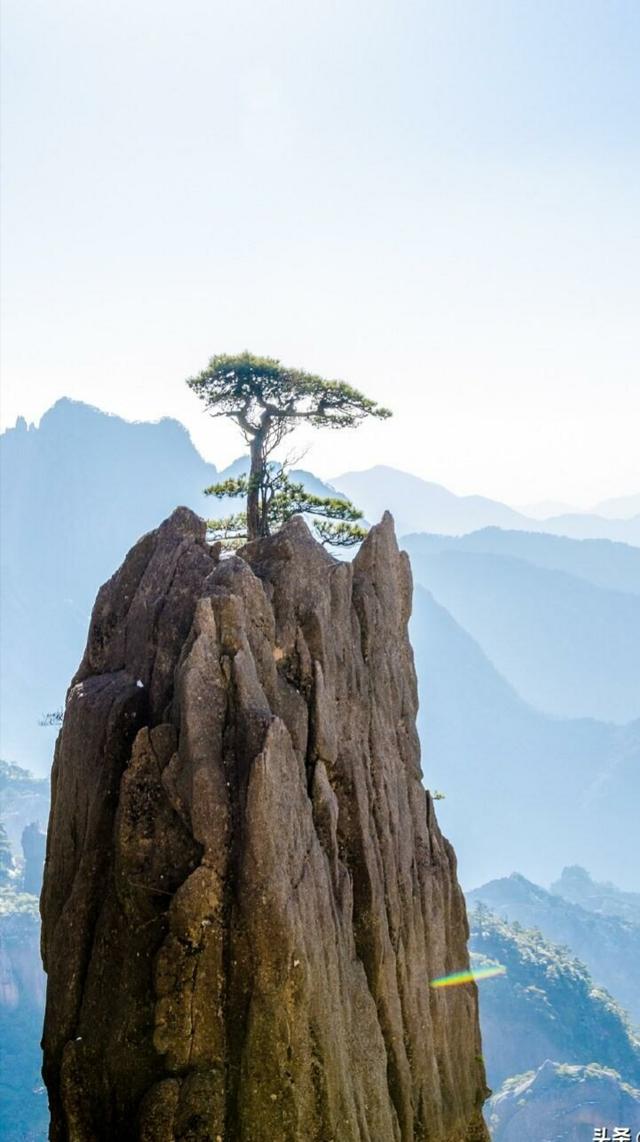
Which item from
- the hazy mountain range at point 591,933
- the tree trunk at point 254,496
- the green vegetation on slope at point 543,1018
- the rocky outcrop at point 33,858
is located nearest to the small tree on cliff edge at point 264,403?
the tree trunk at point 254,496

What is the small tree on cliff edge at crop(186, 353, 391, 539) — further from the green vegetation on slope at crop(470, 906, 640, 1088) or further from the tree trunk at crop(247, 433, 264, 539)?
the green vegetation on slope at crop(470, 906, 640, 1088)

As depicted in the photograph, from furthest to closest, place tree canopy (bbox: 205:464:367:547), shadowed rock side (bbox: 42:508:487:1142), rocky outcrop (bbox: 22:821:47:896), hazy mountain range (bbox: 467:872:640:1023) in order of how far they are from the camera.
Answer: hazy mountain range (bbox: 467:872:640:1023), rocky outcrop (bbox: 22:821:47:896), tree canopy (bbox: 205:464:367:547), shadowed rock side (bbox: 42:508:487:1142)

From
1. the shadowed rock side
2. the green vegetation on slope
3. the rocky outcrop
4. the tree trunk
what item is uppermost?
the tree trunk

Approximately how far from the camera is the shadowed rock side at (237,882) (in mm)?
17719

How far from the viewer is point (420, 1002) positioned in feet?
76.0

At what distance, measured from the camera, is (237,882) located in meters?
18.2

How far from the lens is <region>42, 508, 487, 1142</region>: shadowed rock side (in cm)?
1772

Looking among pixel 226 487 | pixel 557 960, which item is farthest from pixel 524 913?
pixel 226 487

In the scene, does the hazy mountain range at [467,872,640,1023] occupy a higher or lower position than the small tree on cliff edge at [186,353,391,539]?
lower

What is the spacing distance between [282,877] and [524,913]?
17420cm

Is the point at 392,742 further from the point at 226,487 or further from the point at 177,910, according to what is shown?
the point at 226,487

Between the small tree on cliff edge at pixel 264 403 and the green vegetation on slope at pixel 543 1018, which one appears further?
the green vegetation on slope at pixel 543 1018

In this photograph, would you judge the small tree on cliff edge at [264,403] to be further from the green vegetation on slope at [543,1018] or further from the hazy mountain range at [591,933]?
the hazy mountain range at [591,933]

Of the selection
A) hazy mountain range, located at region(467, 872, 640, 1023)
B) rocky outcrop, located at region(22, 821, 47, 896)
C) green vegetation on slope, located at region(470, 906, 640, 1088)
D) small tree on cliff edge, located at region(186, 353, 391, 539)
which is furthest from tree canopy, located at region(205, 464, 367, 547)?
hazy mountain range, located at region(467, 872, 640, 1023)
